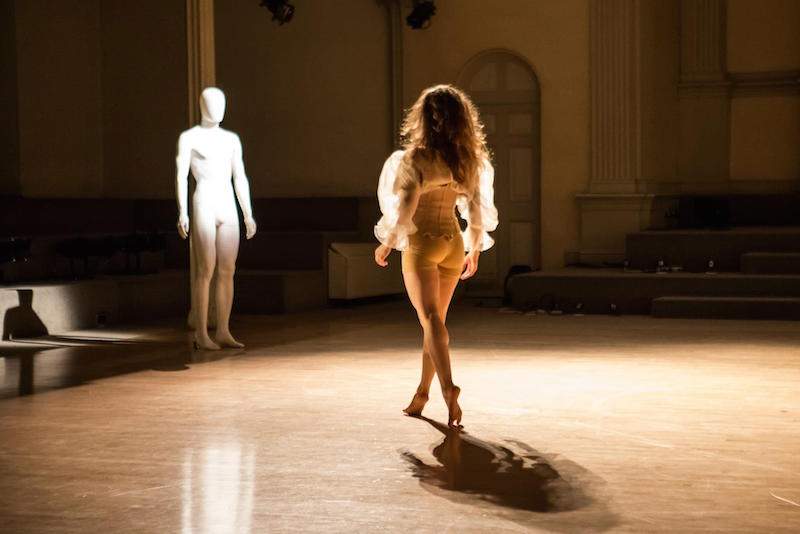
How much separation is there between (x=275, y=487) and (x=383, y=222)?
1429 mm

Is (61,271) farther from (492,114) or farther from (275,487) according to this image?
(275,487)

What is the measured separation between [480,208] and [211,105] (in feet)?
10.0

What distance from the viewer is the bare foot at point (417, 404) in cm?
530

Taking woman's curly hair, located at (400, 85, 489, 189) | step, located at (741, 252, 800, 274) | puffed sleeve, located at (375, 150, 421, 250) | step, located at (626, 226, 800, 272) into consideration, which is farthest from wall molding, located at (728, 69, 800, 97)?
puffed sleeve, located at (375, 150, 421, 250)

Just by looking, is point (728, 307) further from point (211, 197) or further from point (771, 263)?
point (211, 197)

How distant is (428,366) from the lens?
5238mm

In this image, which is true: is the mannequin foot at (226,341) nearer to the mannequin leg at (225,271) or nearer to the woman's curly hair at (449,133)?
the mannequin leg at (225,271)

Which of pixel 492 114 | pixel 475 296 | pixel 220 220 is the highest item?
pixel 492 114

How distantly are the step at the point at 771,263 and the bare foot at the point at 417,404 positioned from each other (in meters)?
5.57

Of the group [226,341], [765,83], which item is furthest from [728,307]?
[226,341]

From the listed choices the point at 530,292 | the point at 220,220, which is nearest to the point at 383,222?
the point at 220,220

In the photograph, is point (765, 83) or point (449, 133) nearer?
point (449, 133)

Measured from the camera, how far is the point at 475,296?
39.0 feet

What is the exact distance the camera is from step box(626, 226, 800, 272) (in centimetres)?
1025
